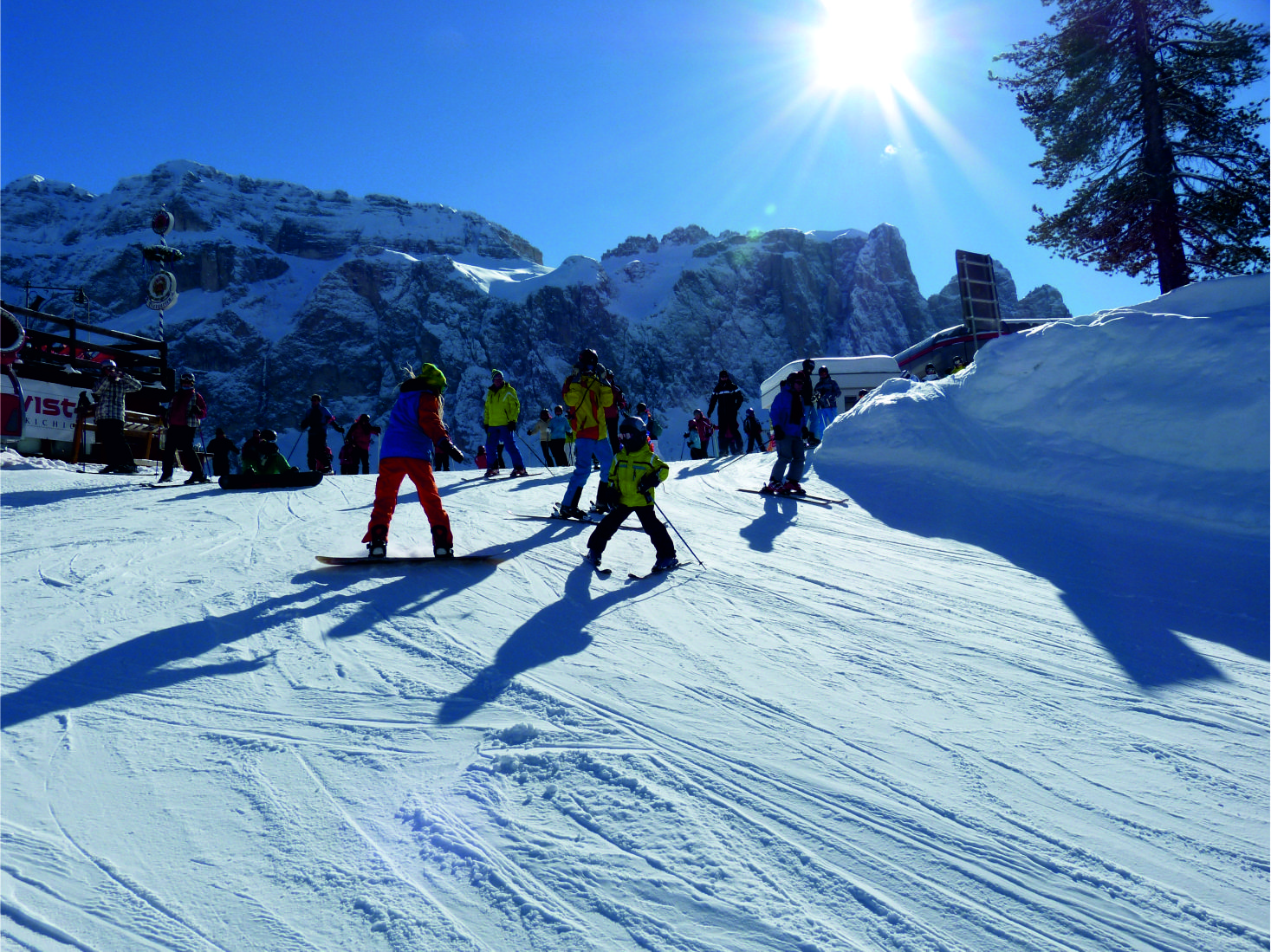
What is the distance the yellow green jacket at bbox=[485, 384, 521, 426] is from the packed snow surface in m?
5.20

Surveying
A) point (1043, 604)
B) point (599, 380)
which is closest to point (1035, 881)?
point (1043, 604)

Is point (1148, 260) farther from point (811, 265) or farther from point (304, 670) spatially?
point (811, 265)

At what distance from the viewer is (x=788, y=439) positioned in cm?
927

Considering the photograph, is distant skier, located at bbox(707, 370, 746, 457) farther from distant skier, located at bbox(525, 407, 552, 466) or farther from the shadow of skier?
the shadow of skier

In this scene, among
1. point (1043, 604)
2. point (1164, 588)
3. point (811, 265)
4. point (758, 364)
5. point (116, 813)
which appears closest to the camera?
point (116, 813)

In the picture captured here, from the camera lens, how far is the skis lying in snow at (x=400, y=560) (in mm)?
5098

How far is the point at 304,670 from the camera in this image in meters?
3.07

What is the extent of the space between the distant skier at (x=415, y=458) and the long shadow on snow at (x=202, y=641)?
1.21ft

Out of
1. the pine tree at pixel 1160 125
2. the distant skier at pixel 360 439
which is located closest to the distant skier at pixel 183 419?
the distant skier at pixel 360 439

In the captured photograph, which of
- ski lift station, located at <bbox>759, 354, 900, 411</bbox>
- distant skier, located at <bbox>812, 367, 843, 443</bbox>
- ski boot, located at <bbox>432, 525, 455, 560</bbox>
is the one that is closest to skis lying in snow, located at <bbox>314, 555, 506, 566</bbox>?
ski boot, located at <bbox>432, 525, 455, 560</bbox>

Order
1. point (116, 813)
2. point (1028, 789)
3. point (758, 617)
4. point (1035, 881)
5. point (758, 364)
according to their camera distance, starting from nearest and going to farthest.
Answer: point (1035, 881)
point (116, 813)
point (1028, 789)
point (758, 617)
point (758, 364)

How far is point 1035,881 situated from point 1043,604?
3.36m

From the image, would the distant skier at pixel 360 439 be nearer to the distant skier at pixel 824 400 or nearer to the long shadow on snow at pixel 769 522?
the long shadow on snow at pixel 769 522

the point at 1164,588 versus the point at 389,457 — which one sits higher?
the point at 389,457
